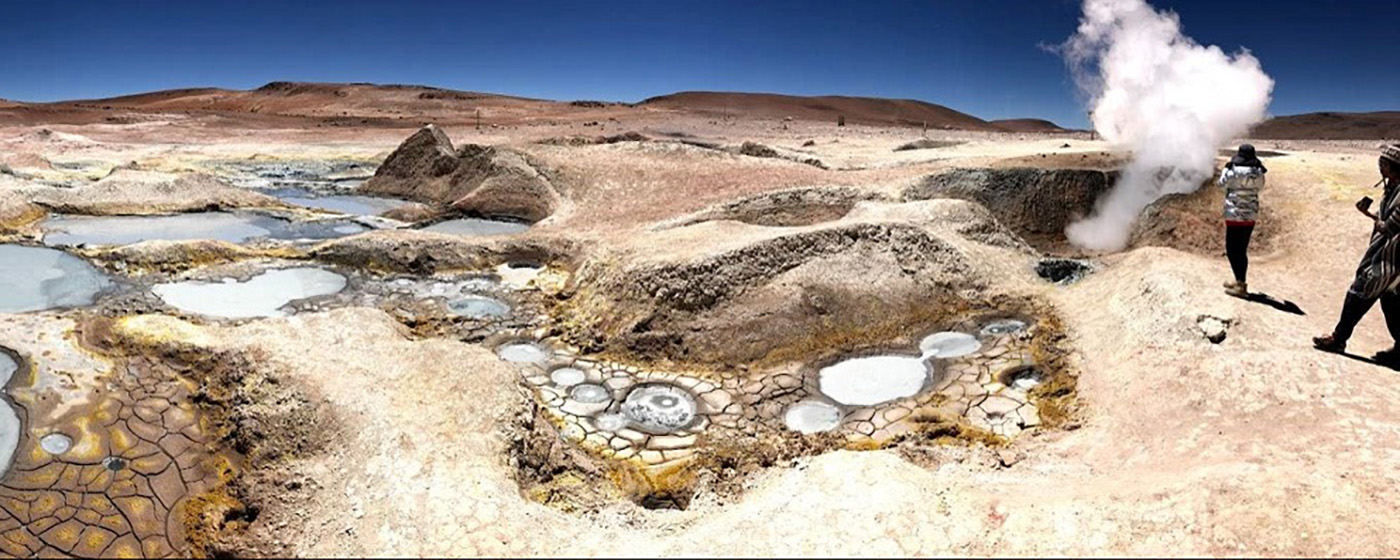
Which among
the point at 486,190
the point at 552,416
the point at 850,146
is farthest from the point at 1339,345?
the point at 850,146

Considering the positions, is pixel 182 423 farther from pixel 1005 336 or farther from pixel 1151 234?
pixel 1151 234

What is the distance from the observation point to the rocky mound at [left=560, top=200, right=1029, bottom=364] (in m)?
6.53

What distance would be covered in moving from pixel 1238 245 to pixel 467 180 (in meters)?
11.6

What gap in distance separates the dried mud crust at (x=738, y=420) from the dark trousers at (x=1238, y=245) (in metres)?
1.30

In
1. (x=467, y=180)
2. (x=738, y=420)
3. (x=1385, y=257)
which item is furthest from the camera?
(x=467, y=180)

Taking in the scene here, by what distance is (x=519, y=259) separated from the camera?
941cm

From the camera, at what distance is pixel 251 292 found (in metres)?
7.71

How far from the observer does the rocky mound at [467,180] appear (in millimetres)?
12930

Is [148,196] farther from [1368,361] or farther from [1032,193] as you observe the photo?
[1368,361]

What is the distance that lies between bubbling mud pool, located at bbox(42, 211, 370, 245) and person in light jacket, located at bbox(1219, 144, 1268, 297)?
9.96m

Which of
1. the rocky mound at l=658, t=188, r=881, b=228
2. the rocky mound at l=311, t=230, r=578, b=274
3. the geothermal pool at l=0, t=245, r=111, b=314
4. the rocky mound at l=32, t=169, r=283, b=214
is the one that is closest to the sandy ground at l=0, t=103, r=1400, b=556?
the geothermal pool at l=0, t=245, r=111, b=314

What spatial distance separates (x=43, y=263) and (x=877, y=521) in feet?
30.7

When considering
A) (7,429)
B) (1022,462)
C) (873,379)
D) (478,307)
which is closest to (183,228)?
(478,307)

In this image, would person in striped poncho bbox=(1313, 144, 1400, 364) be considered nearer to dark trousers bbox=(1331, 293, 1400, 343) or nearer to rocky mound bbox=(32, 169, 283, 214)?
dark trousers bbox=(1331, 293, 1400, 343)
